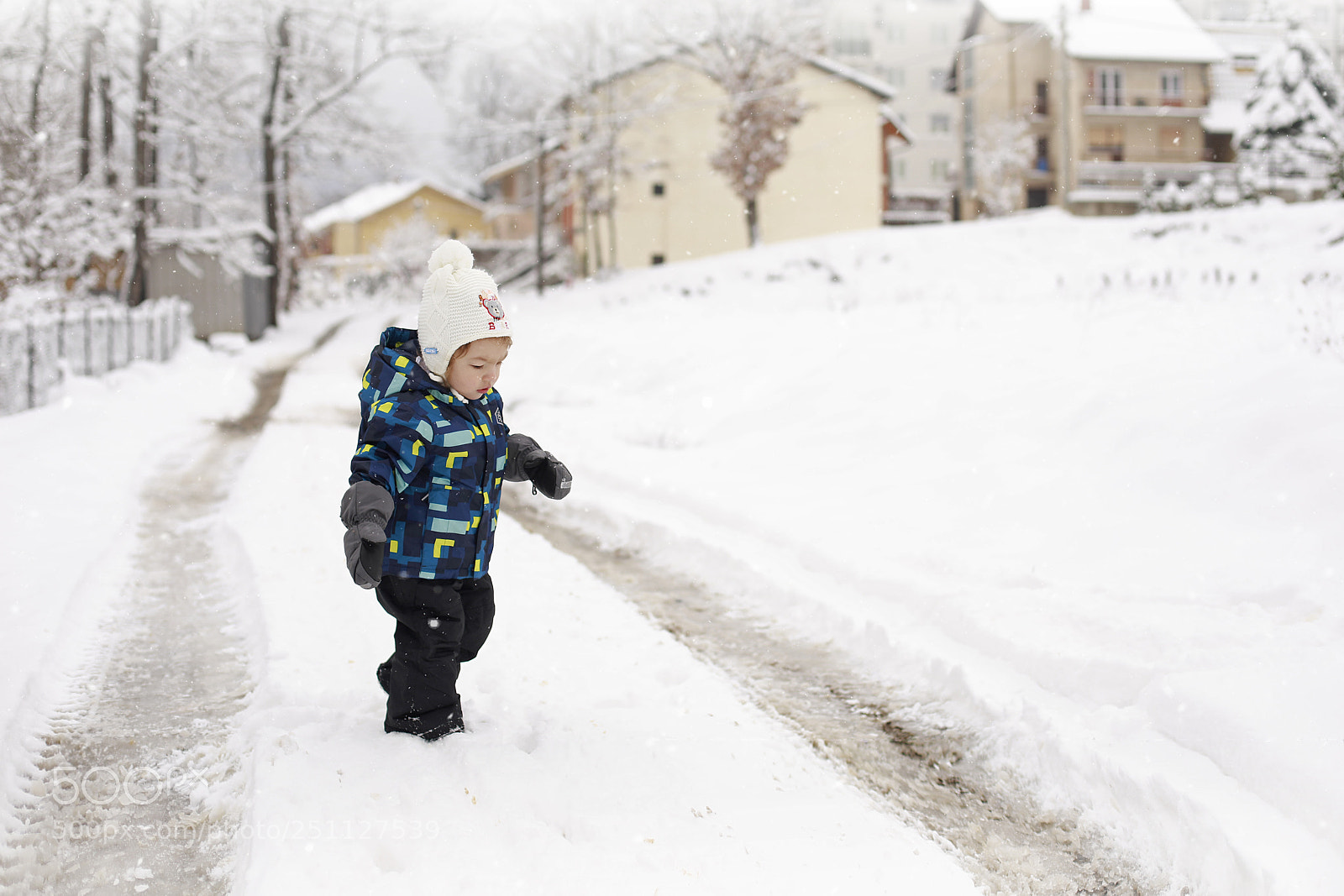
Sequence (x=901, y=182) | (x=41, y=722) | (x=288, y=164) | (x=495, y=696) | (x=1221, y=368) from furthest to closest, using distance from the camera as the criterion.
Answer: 1. (x=901, y=182)
2. (x=288, y=164)
3. (x=1221, y=368)
4. (x=495, y=696)
5. (x=41, y=722)

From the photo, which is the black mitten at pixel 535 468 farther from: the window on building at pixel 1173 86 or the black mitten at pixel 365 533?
the window on building at pixel 1173 86

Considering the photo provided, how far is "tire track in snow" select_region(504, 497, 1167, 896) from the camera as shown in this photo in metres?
2.67

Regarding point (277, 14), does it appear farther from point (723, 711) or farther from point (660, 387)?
point (723, 711)

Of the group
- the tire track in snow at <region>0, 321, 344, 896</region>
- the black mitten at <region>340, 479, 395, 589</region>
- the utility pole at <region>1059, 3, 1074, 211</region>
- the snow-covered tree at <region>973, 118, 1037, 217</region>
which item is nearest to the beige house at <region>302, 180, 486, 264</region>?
the snow-covered tree at <region>973, 118, 1037, 217</region>

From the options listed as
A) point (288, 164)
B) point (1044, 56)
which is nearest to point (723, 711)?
point (288, 164)

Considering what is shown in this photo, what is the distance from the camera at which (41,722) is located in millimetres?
3377

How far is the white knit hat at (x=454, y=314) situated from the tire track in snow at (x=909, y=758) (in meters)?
1.82

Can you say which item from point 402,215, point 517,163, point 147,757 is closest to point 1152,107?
point 517,163

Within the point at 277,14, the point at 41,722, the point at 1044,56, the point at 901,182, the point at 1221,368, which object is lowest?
the point at 41,722

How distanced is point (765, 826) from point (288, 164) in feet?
115

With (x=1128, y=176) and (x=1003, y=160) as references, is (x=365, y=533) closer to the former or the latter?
(x=1128, y=176)

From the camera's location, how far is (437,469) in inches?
119

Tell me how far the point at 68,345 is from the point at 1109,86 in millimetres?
47509

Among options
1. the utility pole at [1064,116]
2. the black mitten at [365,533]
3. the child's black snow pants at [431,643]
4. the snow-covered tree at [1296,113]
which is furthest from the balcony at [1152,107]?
the black mitten at [365,533]
